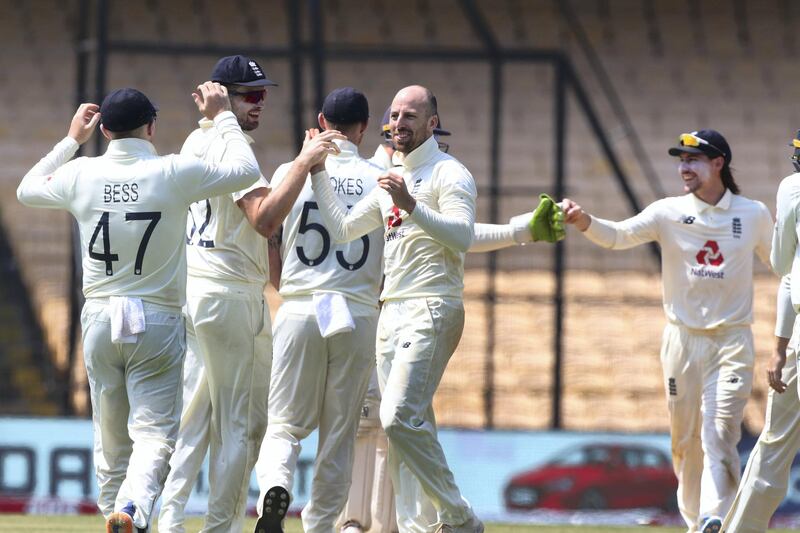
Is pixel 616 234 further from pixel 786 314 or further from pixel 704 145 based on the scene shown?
pixel 786 314

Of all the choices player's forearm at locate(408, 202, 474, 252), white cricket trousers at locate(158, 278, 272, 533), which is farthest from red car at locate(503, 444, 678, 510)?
player's forearm at locate(408, 202, 474, 252)

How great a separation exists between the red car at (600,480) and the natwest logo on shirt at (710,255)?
3517 mm

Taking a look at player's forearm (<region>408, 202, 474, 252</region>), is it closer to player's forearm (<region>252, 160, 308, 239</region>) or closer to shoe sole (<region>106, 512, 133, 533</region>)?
player's forearm (<region>252, 160, 308, 239</region>)

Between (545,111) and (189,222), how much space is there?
11424mm

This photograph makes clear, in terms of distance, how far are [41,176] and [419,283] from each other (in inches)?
74.1

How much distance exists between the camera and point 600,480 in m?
11.7

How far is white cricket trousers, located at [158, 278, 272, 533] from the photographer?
702 cm

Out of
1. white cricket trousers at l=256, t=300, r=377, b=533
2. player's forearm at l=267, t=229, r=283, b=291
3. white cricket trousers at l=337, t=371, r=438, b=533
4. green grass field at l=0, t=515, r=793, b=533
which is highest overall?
player's forearm at l=267, t=229, r=283, b=291

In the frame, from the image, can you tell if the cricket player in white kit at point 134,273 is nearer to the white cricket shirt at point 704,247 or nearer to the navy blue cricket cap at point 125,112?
the navy blue cricket cap at point 125,112

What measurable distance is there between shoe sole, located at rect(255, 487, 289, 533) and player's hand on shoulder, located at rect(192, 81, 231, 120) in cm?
185

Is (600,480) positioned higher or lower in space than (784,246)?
lower

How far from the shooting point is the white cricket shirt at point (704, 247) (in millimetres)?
8469

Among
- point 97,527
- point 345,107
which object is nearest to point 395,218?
point 345,107

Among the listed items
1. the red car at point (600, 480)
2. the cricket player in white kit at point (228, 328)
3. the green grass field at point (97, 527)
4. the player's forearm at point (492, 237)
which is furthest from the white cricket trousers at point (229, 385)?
the red car at point (600, 480)
